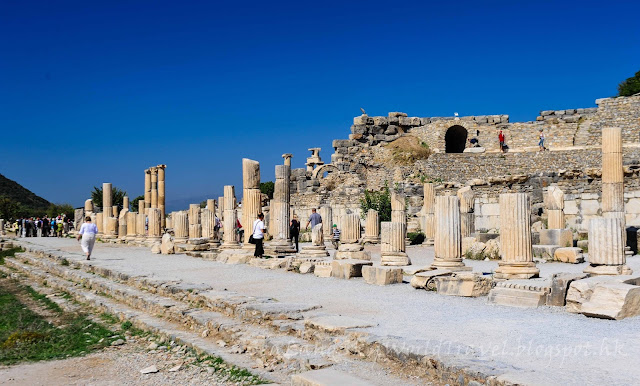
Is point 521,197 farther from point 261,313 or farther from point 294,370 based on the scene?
point 294,370

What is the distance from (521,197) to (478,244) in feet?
19.3

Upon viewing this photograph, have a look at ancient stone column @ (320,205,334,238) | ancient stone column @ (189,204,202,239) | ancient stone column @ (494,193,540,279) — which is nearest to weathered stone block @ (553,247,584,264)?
ancient stone column @ (494,193,540,279)

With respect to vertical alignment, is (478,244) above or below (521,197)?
below

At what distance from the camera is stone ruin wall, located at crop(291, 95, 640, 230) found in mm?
21781

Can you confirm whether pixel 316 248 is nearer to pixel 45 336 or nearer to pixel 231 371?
pixel 45 336

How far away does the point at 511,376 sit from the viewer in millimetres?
4605

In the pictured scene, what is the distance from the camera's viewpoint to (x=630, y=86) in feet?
155

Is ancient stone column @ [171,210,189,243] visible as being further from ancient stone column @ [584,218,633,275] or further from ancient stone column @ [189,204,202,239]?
ancient stone column @ [584,218,633,275]

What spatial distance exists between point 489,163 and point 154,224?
16423 millimetres

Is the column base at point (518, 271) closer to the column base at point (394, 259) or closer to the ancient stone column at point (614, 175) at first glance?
the column base at point (394, 259)

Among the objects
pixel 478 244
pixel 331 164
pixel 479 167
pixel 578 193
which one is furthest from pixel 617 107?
A: pixel 478 244

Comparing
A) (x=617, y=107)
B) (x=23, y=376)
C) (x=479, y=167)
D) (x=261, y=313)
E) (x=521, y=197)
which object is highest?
(x=617, y=107)

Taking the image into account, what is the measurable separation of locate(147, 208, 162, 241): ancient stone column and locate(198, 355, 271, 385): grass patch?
19.3 meters

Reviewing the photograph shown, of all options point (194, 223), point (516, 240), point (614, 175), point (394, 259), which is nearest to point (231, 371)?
point (516, 240)
